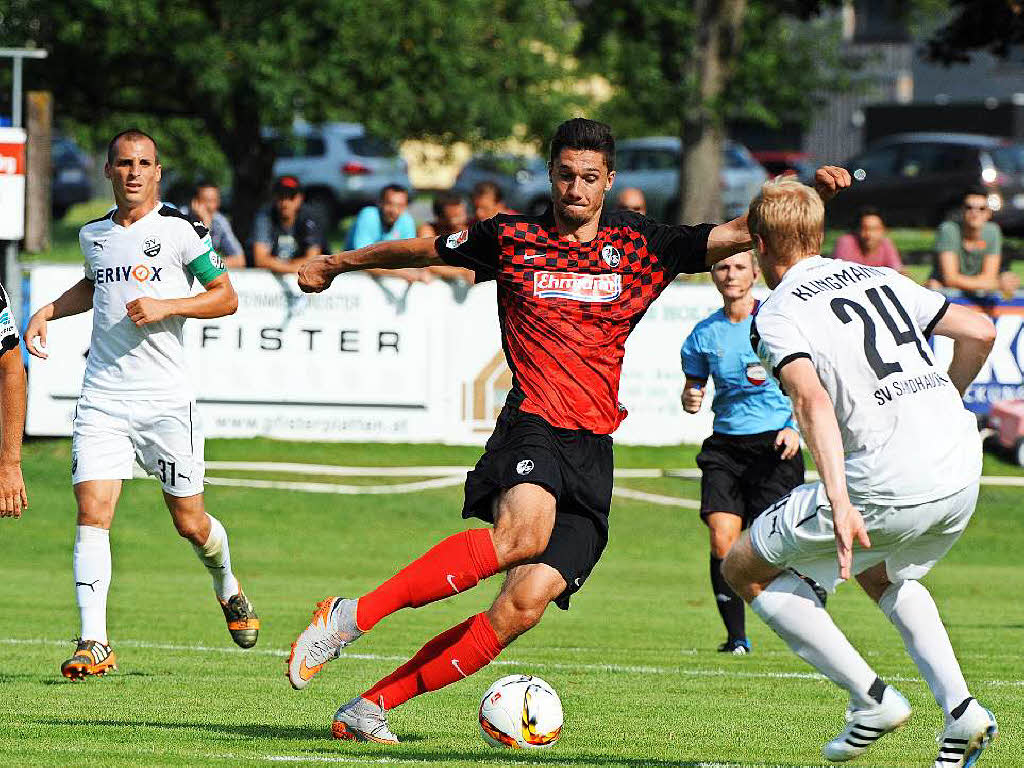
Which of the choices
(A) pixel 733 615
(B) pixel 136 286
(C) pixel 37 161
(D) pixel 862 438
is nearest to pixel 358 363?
(C) pixel 37 161

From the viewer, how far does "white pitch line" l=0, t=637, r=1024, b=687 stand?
28.3ft

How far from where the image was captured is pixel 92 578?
26.2ft

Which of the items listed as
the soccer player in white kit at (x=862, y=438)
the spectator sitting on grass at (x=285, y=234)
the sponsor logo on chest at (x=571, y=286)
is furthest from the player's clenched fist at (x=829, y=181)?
the spectator sitting on grass at (x=285, y=234)

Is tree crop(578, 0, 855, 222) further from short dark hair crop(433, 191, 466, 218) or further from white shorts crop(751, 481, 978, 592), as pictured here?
white shorts crop(751, 481, 978, 592)

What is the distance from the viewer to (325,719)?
699cm

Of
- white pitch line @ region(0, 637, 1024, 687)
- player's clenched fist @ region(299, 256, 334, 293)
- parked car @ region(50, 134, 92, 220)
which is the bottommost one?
white pitch line @ region(0, 637, 1024, 687)

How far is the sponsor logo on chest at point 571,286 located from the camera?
6.51 meters

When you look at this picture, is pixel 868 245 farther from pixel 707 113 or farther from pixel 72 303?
pixel 707 113

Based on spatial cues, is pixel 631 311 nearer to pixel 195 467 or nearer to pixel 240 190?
pixel 195 467

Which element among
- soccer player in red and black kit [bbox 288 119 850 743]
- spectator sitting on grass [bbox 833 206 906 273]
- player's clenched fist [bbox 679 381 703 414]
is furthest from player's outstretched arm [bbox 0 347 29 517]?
spectator sitting on grass [bbox 833 206 906 273]

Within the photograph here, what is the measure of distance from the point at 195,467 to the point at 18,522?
6.74m

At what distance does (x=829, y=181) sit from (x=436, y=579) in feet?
6.80

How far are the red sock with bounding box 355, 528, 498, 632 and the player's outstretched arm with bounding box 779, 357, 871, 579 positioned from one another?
4.14 feet

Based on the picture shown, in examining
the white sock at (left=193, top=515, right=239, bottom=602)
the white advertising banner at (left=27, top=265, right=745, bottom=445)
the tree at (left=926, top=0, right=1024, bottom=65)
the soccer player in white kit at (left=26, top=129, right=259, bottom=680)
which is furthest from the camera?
the tree at (left=926, top=0, right=1024, bottom=65)
